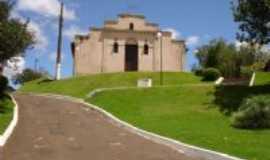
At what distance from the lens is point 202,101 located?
32.4m

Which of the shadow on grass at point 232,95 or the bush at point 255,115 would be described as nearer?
the bush at point 255,115

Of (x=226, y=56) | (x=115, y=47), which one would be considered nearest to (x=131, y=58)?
(x=115, y=47)

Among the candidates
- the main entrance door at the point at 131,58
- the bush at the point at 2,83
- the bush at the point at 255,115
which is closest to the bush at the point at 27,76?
the main entrance door at the point at 131,58

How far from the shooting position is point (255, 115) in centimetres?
2158

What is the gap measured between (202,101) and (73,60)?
37.6 meters

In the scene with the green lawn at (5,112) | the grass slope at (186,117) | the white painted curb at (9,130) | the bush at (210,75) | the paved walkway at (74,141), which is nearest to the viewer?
the paved walkway at (74,141)

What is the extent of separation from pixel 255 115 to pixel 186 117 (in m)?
5.40

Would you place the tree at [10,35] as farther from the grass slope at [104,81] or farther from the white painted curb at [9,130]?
the grass slope at [104,81]

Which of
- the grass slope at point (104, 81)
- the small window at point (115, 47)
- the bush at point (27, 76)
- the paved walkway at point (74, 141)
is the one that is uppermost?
the small window at point (115, 47)

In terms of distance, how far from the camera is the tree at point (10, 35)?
2839cm

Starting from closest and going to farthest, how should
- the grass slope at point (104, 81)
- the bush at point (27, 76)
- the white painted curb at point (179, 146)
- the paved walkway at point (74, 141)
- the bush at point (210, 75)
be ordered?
1. the white painted curb at point (179, 146)
2. the paved walkway at point (74, 141)
3. the grass slope at point (104, 81)
4. the bush at point (210, 75)
5. the bush at point (27, 76)

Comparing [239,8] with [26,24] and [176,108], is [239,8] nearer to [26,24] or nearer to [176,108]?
[176,108]

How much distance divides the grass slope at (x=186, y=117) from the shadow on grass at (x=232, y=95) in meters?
0.46

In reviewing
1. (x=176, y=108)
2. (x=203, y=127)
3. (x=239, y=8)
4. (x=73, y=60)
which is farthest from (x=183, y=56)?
(x=203, y=127)
